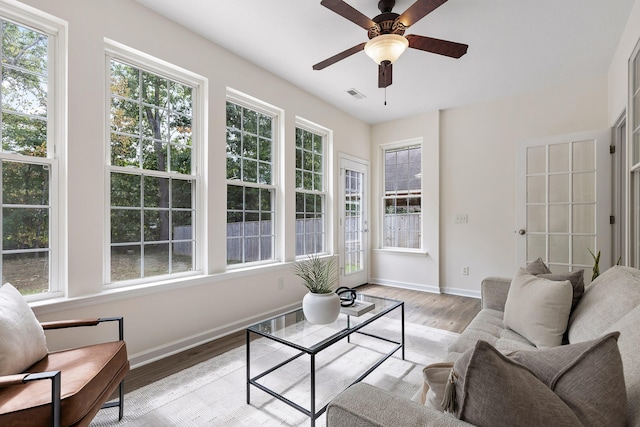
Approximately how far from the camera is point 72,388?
4.16 feet

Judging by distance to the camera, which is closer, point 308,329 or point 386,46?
point 308,329

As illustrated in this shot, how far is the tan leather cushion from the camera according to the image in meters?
1.15

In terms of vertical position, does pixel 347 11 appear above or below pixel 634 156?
above

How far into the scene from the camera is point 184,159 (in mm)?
2830

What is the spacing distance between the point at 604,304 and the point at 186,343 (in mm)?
2847

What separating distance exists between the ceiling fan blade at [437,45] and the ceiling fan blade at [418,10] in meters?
0.14

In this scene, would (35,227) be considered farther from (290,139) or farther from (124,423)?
(290,139)

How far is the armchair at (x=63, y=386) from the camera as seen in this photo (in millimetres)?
1144

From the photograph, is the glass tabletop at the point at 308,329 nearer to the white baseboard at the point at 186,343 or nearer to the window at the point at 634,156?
the white baseboard at the point at 186,343

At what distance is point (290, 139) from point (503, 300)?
2.79 metres

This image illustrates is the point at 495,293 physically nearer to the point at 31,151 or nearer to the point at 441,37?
the point at 441,37

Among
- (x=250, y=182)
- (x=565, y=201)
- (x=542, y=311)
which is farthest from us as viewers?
(x=565, y=201)

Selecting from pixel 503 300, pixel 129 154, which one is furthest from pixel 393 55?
pixel 129 154

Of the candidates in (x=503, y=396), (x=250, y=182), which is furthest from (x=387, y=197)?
(x=503, y=396)
